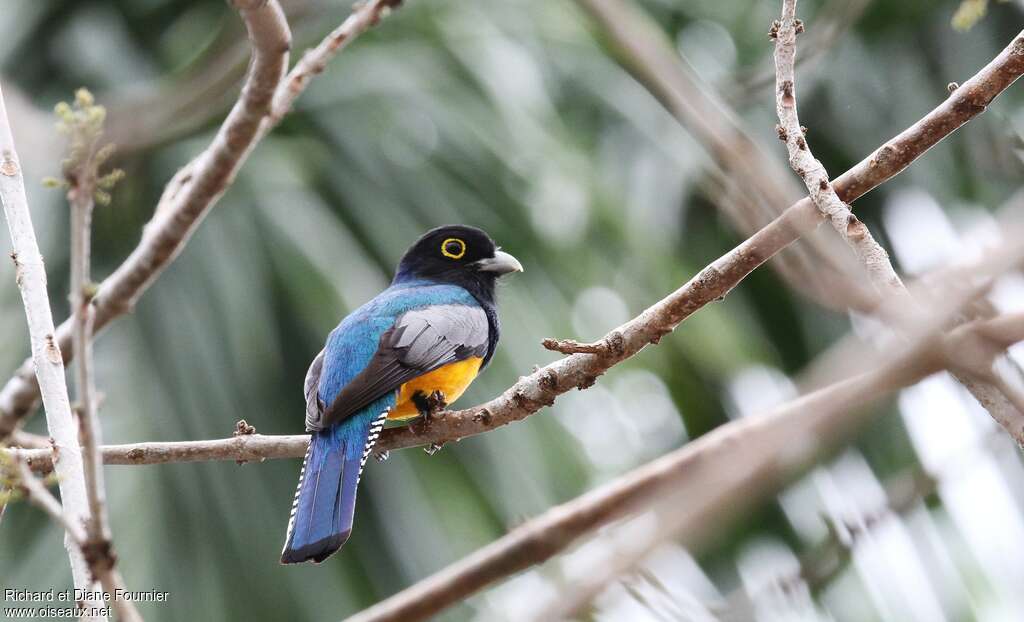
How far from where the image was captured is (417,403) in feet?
14.8

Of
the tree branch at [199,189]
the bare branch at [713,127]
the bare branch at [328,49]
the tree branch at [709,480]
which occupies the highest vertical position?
the bare branch at [328,49]

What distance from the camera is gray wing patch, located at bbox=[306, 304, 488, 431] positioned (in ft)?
13.8

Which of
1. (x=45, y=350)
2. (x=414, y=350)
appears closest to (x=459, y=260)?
(x=414, y=350)

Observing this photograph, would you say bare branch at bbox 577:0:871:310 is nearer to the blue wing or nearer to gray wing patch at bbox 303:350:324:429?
the blue wing

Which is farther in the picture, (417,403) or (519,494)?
(519,494)

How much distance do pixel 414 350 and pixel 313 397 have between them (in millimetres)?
422

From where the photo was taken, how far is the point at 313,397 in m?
4.53

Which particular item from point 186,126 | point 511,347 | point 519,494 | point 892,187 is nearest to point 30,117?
point 186,126

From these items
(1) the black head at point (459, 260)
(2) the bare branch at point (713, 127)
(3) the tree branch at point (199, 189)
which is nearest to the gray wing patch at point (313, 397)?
(3) the tree branch at point (199, 189)

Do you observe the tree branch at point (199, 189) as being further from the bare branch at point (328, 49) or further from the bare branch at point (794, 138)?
the bare branch at point (794, 138)

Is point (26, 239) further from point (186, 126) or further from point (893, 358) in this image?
point (186, 126)

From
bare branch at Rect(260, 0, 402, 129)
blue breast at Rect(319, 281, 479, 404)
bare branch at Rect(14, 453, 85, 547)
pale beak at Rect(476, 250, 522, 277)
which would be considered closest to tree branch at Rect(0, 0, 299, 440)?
bare branch at Rect(260, 0, 402, 129)

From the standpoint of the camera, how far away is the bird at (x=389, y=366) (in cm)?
375

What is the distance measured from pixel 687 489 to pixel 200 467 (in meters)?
5.98
